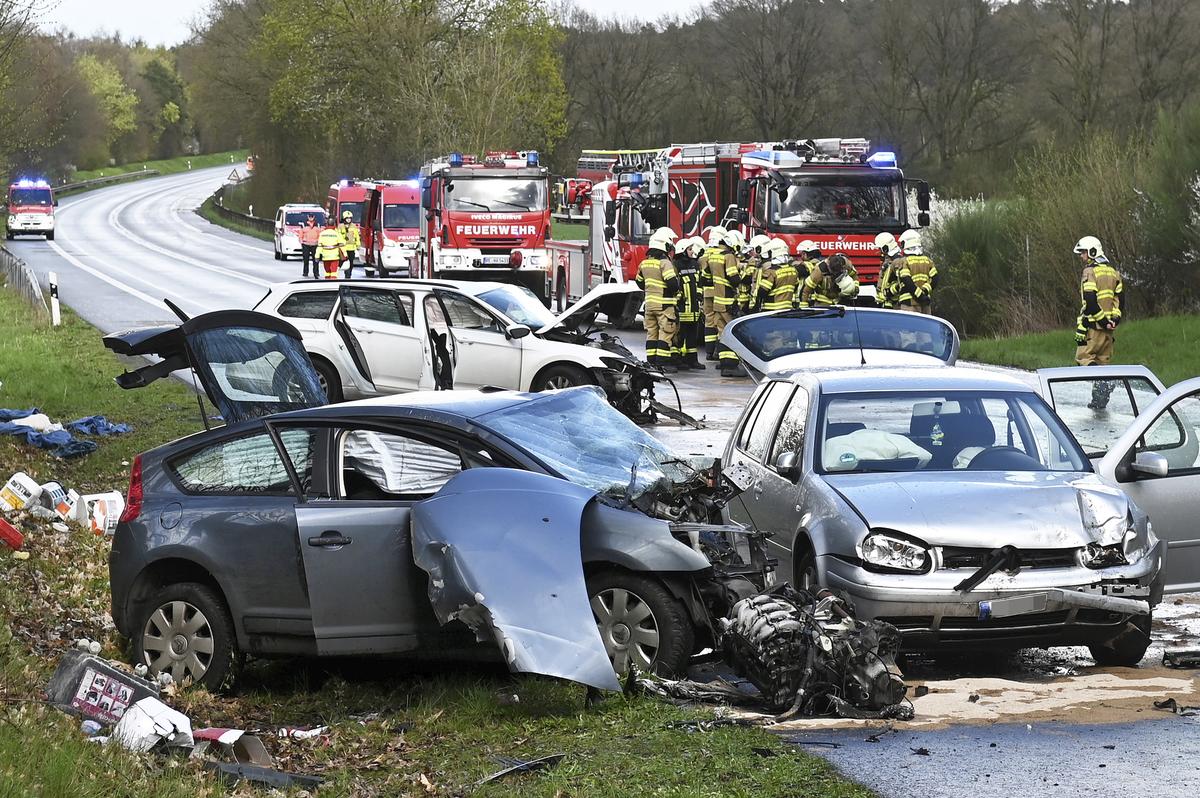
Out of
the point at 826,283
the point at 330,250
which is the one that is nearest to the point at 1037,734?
the point at 826,283

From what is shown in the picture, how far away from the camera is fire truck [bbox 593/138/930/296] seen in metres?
24.2

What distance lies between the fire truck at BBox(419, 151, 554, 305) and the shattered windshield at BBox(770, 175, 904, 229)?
935 centimetres

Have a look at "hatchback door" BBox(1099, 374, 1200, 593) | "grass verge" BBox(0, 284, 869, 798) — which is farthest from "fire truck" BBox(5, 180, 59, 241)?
"hatchback door" BBox(1099, 374, 1200, 593)

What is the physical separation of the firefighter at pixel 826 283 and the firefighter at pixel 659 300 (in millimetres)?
1768

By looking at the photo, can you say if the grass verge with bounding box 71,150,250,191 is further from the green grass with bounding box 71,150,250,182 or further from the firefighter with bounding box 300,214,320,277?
the firefighter with bounding box 300,214,320,277

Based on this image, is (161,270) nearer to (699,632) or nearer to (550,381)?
(550,381)

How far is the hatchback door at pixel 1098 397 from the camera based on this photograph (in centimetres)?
873

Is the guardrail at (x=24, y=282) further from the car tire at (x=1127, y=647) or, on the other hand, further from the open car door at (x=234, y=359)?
the car tire at (x=1127, y=647)

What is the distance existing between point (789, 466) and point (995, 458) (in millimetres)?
1036

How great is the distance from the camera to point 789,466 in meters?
8.06

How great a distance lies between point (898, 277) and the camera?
2061 centimetres

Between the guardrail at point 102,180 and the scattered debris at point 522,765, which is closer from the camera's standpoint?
the scattered debris at point 522,765

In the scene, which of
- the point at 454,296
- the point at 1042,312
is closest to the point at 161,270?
the point at 1042,312

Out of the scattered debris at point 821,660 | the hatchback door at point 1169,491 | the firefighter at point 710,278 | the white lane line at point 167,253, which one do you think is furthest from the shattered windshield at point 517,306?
the white lane line at point 167,253
